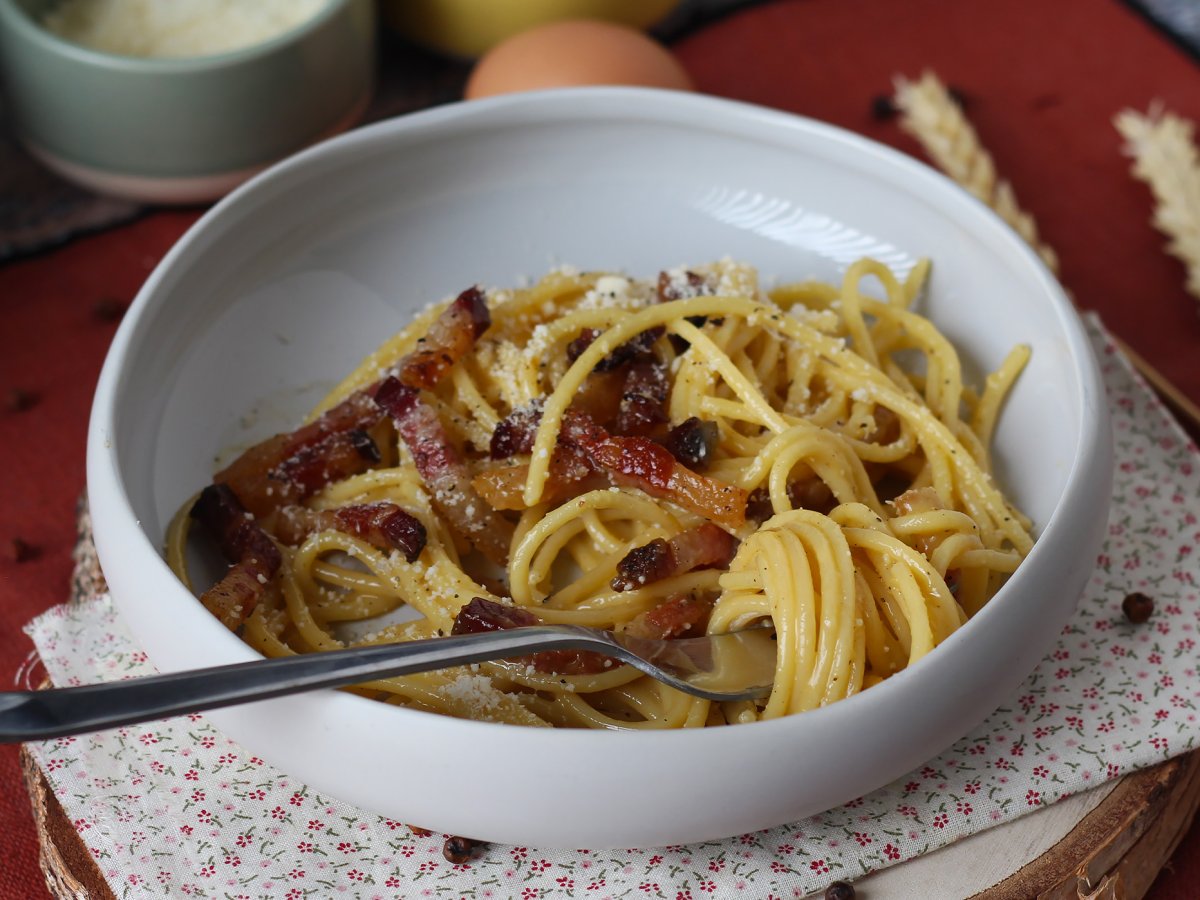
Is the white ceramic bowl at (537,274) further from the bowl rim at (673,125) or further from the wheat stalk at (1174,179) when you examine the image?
the wheat stalk at (1174,179)

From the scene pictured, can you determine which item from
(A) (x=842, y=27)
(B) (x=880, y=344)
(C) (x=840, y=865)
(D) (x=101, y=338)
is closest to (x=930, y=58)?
(A) (x=842, y=27)

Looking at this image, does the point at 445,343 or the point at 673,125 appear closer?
the point at 445,343

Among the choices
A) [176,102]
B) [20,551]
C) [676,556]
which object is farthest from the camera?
[176,102]

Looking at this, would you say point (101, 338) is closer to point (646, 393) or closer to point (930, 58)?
point (646, 393)

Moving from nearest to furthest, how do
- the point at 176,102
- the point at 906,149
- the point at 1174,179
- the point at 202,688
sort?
the point at 202,688 < the point at 176,102 < the point at 1174,179 < the point at 906,149

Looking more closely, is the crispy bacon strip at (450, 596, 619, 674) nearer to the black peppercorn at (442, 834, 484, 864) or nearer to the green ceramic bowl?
the black peppercorn at (442, 834, 484, 864)

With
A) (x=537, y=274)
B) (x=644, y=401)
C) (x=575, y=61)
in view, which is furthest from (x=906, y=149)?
(x=644, y=401)

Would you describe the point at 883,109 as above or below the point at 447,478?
above

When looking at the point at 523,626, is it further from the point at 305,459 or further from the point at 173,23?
the point at 173,23
